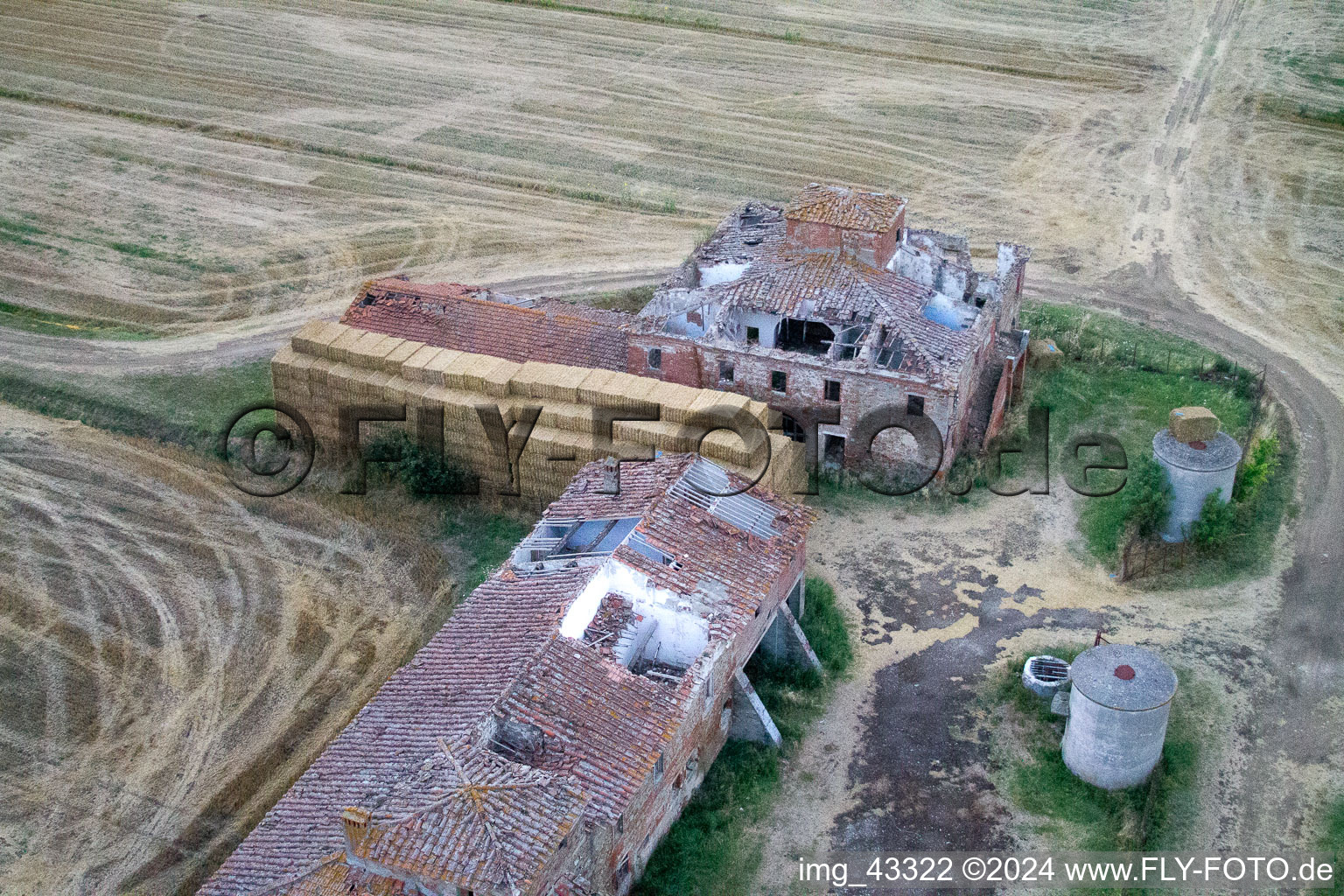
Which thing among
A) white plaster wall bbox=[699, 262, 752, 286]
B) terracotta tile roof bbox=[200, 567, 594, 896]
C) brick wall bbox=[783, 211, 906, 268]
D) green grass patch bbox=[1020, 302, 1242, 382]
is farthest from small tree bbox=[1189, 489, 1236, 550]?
terracotta tile roof bbox=[200, 567, 594, 896]

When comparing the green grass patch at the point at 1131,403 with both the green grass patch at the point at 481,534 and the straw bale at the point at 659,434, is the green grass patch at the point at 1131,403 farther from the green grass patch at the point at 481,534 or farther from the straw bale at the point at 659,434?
the green grass patch at the point at 481,534

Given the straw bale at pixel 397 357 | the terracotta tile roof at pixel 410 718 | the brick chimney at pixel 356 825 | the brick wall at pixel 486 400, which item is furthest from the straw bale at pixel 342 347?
the brick chimney at pixel 356 825

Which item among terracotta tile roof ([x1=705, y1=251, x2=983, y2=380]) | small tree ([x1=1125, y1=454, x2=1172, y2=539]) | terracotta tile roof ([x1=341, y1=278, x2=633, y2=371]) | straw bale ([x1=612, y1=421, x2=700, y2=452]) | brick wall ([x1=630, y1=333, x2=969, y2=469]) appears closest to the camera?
small tree ([x1=1125, y1=454, x2=1172, y2=539])

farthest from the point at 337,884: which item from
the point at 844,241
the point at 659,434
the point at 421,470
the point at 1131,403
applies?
the point at 1131,403

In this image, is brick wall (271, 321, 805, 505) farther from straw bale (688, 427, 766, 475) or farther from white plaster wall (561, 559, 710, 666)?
white plaster wall (561, 559, 710, 666)

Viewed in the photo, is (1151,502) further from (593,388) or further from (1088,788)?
(593,388)

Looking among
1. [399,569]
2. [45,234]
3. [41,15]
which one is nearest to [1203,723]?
[399,569]
